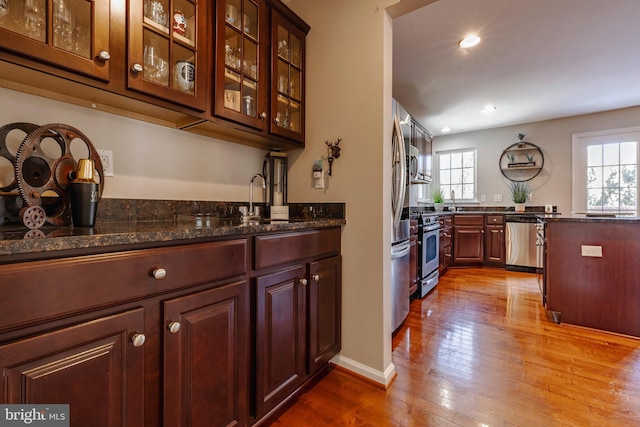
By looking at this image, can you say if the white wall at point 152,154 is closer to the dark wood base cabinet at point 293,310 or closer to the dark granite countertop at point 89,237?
the dark granite countertop at point 89,237

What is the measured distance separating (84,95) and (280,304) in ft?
3.96

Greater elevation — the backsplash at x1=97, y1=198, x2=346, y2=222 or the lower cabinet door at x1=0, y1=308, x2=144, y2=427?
the backsplash at x1=97, y1=198, x2=346, y2=222

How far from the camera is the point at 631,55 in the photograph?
2.56 meters

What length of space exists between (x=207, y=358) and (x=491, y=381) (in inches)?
62.2

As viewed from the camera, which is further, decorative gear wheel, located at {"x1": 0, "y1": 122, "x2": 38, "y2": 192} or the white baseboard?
the white baseboard

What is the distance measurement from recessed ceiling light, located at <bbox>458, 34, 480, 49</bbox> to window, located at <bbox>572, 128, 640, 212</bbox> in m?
3.24

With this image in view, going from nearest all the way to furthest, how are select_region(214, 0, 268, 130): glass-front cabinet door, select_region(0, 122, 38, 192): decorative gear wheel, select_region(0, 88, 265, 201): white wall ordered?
select_region(0, 122, 38, 192): decorative gear wheel
select_region(0, 88, 265, 201): white wall
select_region(214, 0, 268, 130): glass-front cabinet door

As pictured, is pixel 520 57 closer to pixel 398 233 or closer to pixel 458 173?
pixel 398 233

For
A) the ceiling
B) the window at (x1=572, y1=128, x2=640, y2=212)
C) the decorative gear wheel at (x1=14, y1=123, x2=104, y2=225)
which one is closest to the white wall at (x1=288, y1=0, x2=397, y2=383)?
the ceiling

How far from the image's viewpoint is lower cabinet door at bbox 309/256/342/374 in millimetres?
1479

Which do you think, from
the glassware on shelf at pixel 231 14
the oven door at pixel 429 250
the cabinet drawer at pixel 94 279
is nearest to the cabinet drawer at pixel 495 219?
the oven door at pixel 429 250

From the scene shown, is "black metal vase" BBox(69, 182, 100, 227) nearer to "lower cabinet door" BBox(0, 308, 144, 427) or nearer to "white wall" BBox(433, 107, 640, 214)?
"lower cabinet door" BBox(0, 308, 144, 427)

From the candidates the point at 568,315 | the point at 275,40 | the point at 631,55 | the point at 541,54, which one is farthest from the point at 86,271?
the point at 631,55

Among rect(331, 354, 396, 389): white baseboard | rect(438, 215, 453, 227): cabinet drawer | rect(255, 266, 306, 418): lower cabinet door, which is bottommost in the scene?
rect(331, 354, 396, 389): white baseboard
